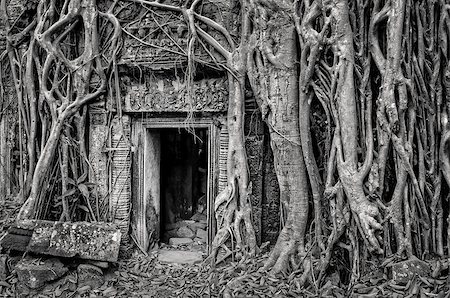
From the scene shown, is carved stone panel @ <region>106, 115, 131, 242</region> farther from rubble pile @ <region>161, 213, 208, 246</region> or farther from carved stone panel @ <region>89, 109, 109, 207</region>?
rubble pile @ <region>161, 213, 208, 246</region>

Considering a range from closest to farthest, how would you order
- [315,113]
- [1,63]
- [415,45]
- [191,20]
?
[415,45], [315,113], [191,20], [1,63]

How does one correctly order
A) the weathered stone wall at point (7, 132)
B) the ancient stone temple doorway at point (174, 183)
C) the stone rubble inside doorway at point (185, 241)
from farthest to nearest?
the weathered stone wall at point (7, 132) < the stone rubble inside doorway at point (185, 241) < the ancient stone temple doorway at point (174, 183)

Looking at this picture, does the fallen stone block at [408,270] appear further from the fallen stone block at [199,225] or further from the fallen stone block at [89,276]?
the fallen stone block at [199,225]

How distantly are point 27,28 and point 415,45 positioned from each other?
4497 millimetres

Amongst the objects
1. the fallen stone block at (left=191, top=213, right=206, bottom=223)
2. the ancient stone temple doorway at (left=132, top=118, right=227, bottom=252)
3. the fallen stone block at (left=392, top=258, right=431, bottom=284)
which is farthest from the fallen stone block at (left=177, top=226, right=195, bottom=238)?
the fallen stone block at (left=392, top=258, right=431, bottom=284)

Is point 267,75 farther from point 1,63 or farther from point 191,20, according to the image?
point 1,63

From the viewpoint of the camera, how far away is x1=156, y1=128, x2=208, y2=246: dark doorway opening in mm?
6141

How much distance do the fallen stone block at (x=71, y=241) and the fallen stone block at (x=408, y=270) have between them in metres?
2.67

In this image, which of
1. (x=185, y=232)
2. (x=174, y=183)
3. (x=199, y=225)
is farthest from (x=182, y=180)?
(x=185, y=232)

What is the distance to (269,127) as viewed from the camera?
13.5 feet

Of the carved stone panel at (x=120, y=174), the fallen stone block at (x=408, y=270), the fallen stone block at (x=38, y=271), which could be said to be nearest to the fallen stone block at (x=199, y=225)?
the carved stone panel at (x=120, y=174)

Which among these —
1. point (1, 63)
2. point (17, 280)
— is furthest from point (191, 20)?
point (17, 280)

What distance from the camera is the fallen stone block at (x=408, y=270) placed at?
316 cm

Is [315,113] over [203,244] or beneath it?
over
